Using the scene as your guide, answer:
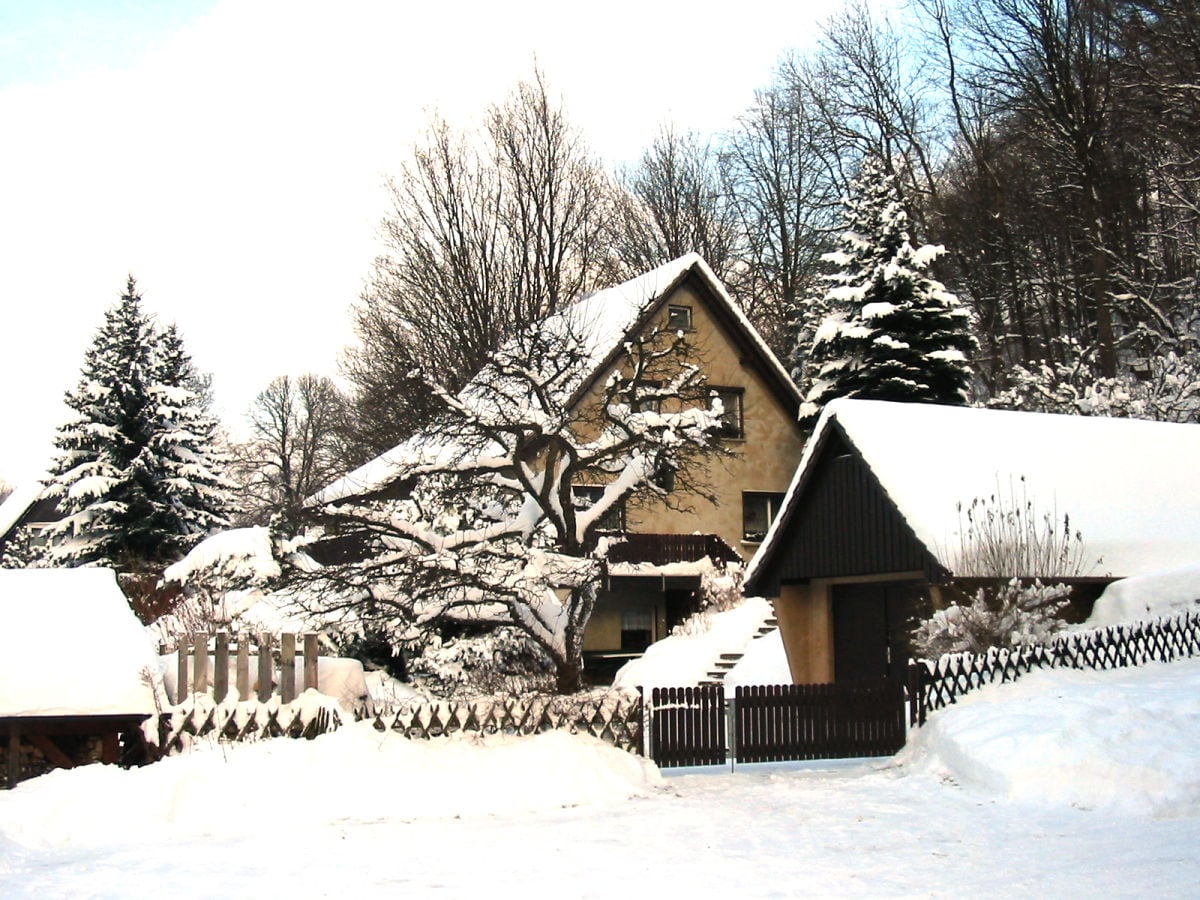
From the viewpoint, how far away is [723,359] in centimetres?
3744

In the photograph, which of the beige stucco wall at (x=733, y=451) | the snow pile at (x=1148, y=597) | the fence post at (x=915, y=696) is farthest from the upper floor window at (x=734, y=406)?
the fence post at (x=915, y=696)

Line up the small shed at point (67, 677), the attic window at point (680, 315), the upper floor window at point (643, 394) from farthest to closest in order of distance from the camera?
the attic window at point (680, 315), the upper floor window at point (643, 394), the small shed at point (67, 677)

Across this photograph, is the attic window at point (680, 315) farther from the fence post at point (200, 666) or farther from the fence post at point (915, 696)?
the fence post at point (200, 666)

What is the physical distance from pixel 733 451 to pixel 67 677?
902 inches

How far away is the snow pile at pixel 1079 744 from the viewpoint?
1361 centimetres

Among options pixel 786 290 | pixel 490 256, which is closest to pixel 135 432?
pixel 490 256

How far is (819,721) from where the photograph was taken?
1833cm

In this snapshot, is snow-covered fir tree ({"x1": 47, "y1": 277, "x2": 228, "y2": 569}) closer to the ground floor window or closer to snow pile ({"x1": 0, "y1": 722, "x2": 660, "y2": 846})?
the ground floor window

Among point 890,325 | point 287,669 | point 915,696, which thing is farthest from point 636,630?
point 287,669

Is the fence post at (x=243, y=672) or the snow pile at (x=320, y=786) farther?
the fence post at (x=243, y=672)

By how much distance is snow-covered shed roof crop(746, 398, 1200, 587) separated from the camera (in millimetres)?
21781

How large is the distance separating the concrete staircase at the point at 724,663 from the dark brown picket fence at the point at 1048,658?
8.79 meters

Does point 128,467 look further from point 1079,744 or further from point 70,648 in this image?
point 1079,744

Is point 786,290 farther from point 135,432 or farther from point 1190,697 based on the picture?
point 1190,697
